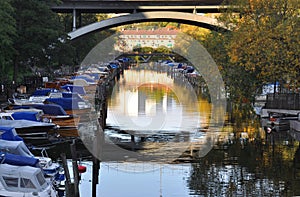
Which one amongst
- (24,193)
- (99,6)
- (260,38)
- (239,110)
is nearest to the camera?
(24,193)

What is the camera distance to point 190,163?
25828mm

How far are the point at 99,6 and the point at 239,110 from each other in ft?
88.5

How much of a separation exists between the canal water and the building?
78207mm

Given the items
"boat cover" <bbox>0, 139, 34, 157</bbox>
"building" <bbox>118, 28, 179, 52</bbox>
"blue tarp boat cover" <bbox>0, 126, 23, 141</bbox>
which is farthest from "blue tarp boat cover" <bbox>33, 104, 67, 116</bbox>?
"building" <bbox>118, 28, 179, 52</bbox>

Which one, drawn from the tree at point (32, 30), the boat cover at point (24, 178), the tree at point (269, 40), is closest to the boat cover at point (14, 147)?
the boat cover at point (24, 178)

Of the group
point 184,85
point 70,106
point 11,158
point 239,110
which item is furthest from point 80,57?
point 11,158

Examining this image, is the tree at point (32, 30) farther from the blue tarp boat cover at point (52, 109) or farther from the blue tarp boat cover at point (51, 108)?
the blue tarp boat cover at point (52, 109)

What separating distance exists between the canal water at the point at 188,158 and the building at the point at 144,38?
257 ft

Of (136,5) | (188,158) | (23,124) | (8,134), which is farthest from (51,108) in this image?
→ (136,5)

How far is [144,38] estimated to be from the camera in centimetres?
12631

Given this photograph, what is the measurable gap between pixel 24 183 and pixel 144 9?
53738mm

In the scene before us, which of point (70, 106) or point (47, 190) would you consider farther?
point (70, 106)

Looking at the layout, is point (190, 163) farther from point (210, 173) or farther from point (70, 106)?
A: point (70, 106)

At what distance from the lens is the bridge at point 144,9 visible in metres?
67.8
